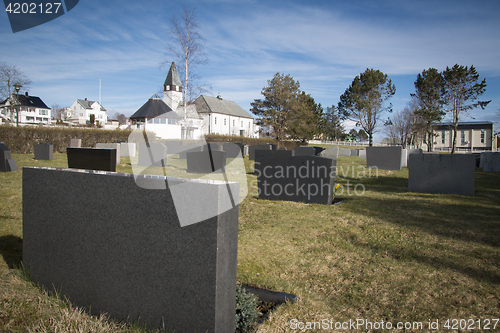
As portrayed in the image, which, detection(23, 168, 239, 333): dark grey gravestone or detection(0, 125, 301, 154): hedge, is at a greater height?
detection(0, 125, 301, 154): hedge

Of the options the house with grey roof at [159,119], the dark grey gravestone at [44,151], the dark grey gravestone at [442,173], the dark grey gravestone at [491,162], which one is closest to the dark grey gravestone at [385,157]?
the dark grey gravestone at [491,162]

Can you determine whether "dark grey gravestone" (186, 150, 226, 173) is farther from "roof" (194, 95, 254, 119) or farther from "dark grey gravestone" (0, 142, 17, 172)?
"roof" (194, 95, 254, 119)

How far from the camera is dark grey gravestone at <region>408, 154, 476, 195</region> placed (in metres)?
7.91

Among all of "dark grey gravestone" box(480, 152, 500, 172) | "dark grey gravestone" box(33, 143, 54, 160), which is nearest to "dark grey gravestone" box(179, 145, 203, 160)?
"dark grey gravestone" box(33, 143, 54, 160)

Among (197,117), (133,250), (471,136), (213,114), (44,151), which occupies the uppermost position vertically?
(213,114)

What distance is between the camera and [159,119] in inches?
2183

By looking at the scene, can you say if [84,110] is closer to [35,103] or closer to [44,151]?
[35,103]

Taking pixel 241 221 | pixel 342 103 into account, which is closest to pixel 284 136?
pixel 342 103

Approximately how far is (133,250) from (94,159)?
1378 millimetres

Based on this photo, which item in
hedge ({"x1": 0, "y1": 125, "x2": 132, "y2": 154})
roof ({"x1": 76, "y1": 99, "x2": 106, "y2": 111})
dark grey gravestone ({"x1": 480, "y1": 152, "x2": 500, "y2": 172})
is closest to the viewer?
dark grey gravestone ({"x1": 480, "y1": 152, "x2": 500, "y2": 172})

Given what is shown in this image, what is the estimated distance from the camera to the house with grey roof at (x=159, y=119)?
54.2 metres

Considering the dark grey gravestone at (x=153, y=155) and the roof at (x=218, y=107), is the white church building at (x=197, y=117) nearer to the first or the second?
the roof at (x=218, y=107)

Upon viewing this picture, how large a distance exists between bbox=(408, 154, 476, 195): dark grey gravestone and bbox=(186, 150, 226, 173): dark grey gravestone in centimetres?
691

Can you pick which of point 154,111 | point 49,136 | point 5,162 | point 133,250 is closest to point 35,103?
point 154,111
